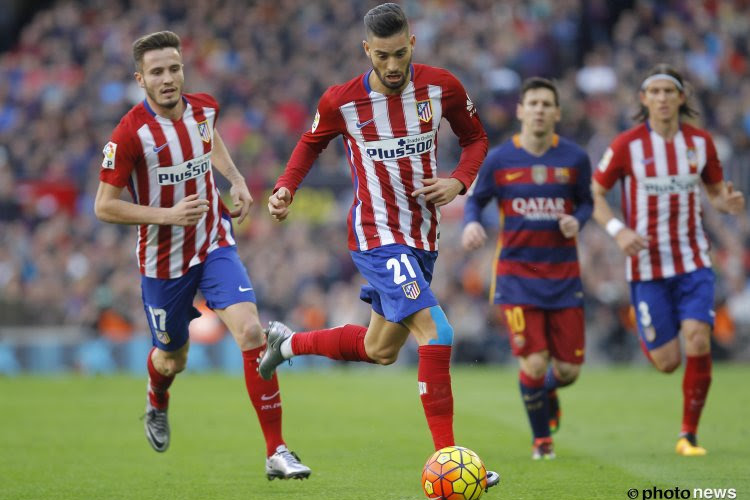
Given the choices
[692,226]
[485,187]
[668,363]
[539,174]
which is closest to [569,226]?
[539,174]

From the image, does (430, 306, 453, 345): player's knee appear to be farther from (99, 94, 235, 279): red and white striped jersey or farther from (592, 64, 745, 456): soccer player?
(592, 64, 745, 456): soccer player

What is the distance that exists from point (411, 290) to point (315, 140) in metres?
1.20

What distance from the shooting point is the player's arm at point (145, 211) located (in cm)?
765

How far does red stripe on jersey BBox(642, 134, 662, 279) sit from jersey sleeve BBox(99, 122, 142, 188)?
157 inches

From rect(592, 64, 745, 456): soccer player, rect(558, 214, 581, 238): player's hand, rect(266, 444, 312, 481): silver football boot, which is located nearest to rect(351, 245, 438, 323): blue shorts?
rect(266, 444, 312, 481): silver football boot

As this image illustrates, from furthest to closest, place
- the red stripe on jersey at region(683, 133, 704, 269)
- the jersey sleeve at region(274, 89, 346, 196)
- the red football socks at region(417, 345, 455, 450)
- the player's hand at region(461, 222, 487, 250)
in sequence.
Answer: the red stripe on jersey at region(683, 133, 704, 269), the player's hand at region(461, 222, 487, 250), the jersey sleeve at region(274, 89, 346, 196), the red football socks at region(417, 345, 455, 450)

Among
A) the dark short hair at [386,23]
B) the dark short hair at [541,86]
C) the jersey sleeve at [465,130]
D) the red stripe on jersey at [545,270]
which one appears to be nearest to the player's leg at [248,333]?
the jersey sleeve at [465,130]

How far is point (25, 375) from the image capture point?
62.8 feet

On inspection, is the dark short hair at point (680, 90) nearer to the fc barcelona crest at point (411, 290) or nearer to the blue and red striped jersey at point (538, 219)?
the blue and red striped jersey at point (538, 219)

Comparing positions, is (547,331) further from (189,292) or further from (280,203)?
(280,203)

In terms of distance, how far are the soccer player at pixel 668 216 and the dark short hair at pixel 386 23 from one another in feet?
10.1

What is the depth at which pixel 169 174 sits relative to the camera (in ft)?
26.5

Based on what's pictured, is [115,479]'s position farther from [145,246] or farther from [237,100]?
[237,100]

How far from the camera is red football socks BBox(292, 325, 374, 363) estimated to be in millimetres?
7613
